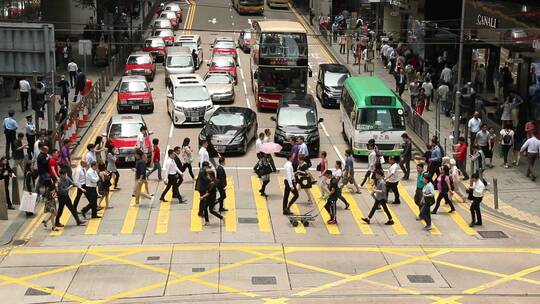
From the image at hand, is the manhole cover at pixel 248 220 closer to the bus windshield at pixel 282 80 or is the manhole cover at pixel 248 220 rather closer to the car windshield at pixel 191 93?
the car windshield at pixel 191 93

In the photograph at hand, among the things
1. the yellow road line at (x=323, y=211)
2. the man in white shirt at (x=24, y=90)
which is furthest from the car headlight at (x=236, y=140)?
the man in white shirt at (x=24, y=90)

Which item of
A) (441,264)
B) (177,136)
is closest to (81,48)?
(177,136)

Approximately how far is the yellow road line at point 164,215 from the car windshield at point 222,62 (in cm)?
2200

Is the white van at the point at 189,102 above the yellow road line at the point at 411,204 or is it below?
above

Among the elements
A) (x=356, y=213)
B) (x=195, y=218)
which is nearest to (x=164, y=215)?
(x=195, y=218)

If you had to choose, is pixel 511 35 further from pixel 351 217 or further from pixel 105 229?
pixel 105 229

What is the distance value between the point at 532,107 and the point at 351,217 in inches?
462

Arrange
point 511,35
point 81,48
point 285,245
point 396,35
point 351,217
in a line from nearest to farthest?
point 285,245, point 351,217, point 511,35, point 81,48, point 396,35

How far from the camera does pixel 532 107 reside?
31891 mm

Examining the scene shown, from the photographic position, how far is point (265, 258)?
19.7 metres

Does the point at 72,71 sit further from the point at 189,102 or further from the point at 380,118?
the point at 380,118

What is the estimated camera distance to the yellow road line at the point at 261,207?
22.4m

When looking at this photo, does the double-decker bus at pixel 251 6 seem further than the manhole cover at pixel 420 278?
Yes

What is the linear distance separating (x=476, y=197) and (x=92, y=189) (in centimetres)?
987
